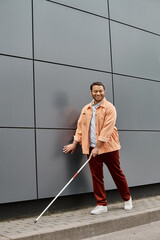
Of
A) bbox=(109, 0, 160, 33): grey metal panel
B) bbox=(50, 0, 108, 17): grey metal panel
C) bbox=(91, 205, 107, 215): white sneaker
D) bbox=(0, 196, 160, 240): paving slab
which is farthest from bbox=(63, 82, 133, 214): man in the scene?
bbox=(109, 0, 160, 33): grey metal panel

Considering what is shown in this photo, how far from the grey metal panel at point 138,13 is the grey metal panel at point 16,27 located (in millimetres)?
2076

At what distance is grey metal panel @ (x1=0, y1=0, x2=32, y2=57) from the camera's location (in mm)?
4961

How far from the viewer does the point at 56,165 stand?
5.28 m

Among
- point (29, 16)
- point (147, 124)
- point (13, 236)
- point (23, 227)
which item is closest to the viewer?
point (13, 236)

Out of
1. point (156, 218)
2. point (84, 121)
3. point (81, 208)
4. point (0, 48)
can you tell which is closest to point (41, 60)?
point (0, 48)

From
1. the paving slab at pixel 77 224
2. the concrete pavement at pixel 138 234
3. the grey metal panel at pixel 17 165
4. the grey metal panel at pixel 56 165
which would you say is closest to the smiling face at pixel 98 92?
the grey metal panel at pixel 56 165

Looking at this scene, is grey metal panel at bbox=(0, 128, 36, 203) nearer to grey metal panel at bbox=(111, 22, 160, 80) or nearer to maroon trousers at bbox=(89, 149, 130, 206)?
maroon trousers at bbox=(89, 149, 130, 206)

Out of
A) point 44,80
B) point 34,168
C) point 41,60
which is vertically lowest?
point 34,168

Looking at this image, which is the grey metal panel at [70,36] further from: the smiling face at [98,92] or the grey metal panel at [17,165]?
the grey metal panel at [17,165]

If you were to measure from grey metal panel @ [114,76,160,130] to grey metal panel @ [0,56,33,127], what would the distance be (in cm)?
198

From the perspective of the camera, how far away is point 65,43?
5715 mm

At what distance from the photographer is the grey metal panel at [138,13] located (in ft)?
22.0

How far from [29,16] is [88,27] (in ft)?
4.22

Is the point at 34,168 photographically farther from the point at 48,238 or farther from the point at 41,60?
the point at 41,60
